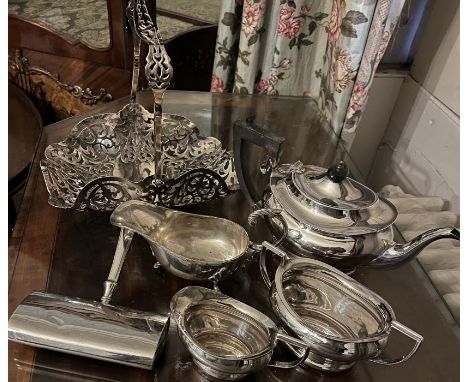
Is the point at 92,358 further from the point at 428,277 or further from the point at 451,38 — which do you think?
the point at 451,38

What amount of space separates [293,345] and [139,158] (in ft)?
1.50

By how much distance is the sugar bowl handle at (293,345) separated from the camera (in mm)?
503

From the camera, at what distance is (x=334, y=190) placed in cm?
63

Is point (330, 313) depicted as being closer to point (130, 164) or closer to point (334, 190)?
point (334, 190)

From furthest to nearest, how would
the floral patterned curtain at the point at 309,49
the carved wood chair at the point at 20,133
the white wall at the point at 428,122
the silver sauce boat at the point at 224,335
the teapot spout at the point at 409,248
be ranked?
1. the carved wood chair at the point at 20,133
2. the white wall at the point at 428,122
3. the floral patterned curtain at the point at 309,49
4. the teapot spout at the point at 409,248
5. the silver sauce boat at the point at 224,335

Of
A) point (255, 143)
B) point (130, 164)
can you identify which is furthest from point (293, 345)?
point (130, 164)

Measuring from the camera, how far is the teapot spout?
23.8 inches

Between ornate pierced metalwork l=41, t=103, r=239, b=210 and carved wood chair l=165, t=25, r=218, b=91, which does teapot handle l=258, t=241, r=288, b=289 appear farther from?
carved wood chair l=165, t=25, r=218, b=91

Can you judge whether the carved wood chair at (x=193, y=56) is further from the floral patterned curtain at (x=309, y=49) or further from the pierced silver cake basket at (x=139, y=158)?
the pierced silver cake basket at (x=139, y=158)

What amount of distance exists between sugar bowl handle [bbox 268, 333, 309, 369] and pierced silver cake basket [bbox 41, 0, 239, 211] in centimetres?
29

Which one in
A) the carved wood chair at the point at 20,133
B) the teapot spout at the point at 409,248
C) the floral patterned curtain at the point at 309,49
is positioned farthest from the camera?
the carved wood chair at the point at 20,133

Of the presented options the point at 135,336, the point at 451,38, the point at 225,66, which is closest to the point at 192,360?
the point at 135,336

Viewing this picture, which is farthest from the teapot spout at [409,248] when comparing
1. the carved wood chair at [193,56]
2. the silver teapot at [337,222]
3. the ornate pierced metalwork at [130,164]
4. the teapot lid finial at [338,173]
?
the carved wood chair at [193,56]

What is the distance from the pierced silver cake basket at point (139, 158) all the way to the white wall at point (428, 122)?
0.49 meters
